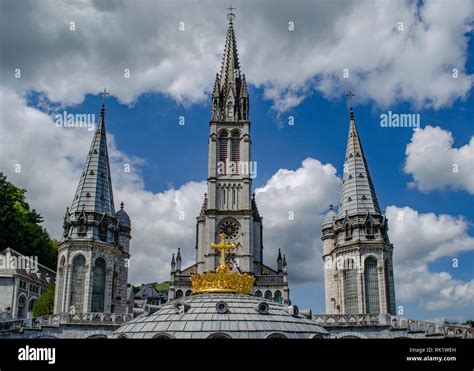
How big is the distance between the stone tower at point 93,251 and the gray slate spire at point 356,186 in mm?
25026

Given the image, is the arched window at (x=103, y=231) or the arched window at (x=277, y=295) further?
the arched window at (x=277, y=295)

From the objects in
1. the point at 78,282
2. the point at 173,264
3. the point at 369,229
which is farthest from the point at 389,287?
the point at 173,264

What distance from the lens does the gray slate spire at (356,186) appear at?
5653 centimetres

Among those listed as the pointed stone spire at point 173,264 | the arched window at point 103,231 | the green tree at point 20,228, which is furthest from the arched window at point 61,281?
the pointed stone spire at point 173,264

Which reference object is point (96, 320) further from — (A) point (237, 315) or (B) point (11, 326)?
(A) point (237, 315)

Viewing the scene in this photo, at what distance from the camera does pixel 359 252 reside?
5422 centimetres

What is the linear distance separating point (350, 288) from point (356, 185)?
10959 mm

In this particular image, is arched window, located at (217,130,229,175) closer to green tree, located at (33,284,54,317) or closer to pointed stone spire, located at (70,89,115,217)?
pointed stone spire, located at (70,89,115,217)

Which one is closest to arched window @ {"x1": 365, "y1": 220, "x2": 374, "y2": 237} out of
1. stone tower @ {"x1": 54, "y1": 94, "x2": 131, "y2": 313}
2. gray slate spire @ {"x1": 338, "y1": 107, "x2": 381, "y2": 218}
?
gray slate spire @ {"x1": 338, "y1": 107, "x2": 381, "y2": 218}

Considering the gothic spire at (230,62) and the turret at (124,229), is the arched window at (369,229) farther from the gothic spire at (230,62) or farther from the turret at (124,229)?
the gothic spire at (230,62)

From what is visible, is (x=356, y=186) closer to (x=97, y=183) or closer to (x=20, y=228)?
(x=97, y=183)

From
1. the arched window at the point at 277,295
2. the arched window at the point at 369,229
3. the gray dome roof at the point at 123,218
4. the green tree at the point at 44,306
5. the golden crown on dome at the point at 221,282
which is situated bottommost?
the golden crown on dome at the point at 221,282
